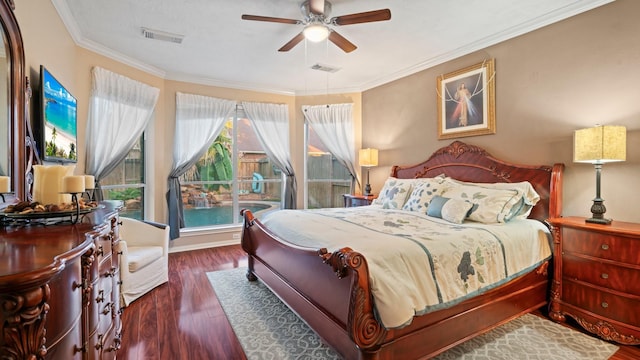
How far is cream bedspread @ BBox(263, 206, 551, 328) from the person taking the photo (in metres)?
1.76

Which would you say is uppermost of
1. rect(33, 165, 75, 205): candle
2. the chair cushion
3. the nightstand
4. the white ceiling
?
the white ceiling

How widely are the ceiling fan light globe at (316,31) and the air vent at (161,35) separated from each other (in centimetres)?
157

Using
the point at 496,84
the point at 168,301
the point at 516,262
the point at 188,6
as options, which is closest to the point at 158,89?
the point at 188,6

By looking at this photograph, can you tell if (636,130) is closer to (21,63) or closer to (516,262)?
(516,262)

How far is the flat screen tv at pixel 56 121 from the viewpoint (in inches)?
87.2

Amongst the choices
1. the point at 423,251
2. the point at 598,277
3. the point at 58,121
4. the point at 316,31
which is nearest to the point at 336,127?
the point at 316,31

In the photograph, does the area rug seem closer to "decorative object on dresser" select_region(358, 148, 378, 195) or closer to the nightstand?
the nightstand

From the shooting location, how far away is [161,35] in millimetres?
3311

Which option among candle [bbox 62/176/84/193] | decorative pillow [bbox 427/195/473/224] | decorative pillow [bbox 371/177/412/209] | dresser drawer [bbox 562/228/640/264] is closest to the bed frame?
dresser drawer [bbox 562/228/640/264]

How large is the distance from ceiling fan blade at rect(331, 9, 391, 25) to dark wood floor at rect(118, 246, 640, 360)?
8.94 feet

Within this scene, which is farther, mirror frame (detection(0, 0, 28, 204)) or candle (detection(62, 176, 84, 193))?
mirror frame (detection(0, 0, 28, 204))

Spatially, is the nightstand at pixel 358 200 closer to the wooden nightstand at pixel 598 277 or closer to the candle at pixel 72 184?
the wooden nightstand at pixel 598 277

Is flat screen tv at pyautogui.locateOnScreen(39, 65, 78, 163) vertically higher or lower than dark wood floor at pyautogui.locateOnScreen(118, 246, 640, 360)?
higher

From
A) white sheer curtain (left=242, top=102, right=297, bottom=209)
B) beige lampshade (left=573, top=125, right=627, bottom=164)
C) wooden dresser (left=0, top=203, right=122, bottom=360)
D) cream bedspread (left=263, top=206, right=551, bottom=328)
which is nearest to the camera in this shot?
wooden dresser (left=0, top=203, right=122, bottom=360)
